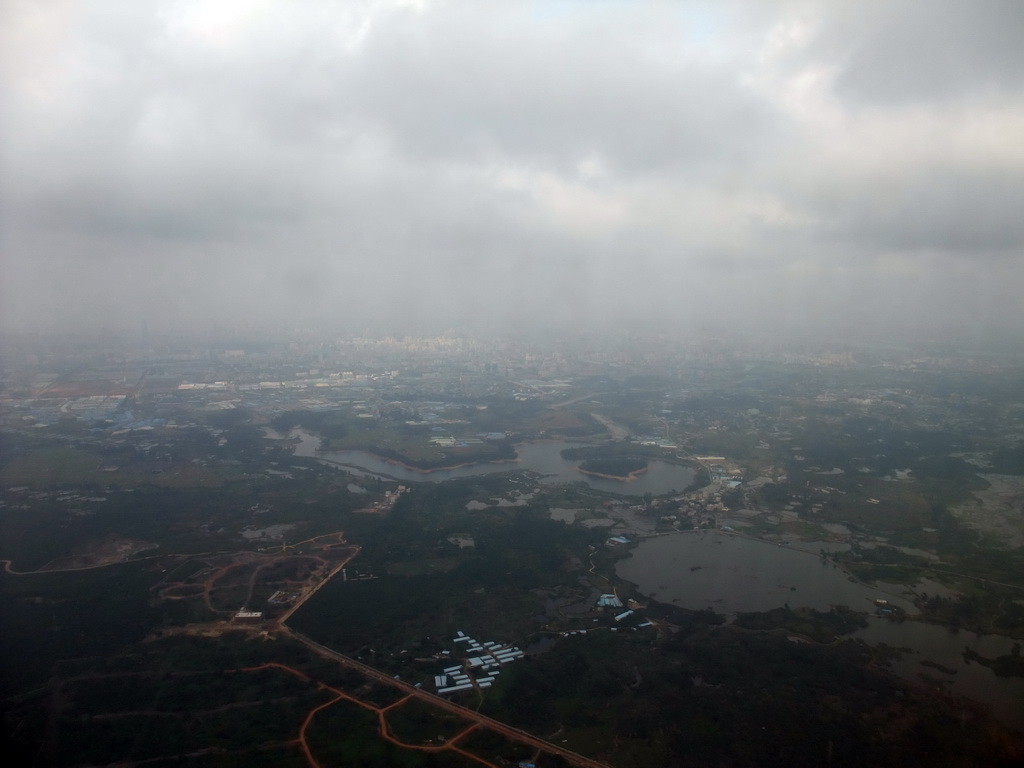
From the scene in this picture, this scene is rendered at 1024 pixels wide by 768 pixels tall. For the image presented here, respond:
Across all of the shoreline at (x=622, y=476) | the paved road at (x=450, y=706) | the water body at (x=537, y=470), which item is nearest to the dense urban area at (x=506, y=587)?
the paved road at (x=450, y=706)

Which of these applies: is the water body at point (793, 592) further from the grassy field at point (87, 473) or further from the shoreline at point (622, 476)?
the grassy field at point (87, 473)

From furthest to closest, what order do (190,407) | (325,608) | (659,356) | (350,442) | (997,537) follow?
(659,356)
(190,407)
(350,442)
(997,537)
(325,608)

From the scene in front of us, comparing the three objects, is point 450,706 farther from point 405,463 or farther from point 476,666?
point 405,463

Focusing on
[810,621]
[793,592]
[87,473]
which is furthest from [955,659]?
[87,473]

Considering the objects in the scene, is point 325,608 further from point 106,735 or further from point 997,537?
point 997,537

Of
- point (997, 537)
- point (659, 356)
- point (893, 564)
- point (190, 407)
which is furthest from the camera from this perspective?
point (659, 356)

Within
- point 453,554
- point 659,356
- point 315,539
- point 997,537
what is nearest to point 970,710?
point 997,537

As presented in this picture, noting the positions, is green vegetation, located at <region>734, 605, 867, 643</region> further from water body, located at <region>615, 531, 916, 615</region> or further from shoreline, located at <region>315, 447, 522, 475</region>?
shoreline, located at <region>315, 447, 522, 475</region>
